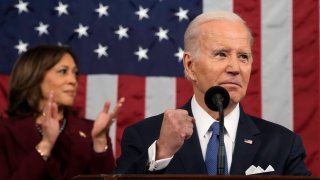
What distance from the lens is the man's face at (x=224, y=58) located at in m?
2.26

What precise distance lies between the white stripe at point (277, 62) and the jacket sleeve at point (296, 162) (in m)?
1.43

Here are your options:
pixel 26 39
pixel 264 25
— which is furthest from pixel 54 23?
pixel 264 25

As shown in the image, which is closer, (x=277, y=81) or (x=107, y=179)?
(x=107, y=179)

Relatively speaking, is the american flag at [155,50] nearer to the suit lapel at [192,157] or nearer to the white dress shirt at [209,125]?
the white dress shirt at [209,125]

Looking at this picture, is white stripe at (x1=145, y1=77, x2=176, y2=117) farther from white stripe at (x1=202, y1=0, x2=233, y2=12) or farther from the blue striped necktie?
the blue striped necktie

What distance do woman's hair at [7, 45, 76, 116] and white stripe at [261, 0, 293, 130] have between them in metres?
1.11

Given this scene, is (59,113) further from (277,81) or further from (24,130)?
(277,81)

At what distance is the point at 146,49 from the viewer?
384cm

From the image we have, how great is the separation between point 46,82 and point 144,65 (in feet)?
2.12

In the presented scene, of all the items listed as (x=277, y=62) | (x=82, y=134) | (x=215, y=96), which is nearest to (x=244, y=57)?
(x=215, y=96)

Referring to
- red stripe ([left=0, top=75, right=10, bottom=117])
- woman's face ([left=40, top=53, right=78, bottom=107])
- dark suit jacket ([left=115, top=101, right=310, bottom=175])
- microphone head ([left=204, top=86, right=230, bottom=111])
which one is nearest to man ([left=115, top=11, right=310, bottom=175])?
dark suit jacket ([left=115, top=101, right=310, bottom=175])

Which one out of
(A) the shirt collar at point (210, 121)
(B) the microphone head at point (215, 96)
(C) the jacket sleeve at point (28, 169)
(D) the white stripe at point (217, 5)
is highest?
(D) the white stripe at point (217, 5)

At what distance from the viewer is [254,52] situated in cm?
372

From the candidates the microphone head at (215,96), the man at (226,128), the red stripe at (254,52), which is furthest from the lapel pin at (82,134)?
the microphone head at (215,96)
